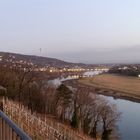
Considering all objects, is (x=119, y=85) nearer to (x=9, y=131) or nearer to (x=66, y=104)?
(x=66, y=104)

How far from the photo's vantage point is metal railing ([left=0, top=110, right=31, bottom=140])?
8.95ft

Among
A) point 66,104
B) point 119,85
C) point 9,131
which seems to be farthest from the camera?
point 119,85

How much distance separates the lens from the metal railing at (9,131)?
2.73m

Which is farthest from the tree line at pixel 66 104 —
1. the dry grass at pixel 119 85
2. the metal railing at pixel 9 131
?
the dry grass at pixel 119 85

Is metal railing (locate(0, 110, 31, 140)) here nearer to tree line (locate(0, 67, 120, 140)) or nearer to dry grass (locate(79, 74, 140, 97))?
tree line (locate(0, 67, 120, 140))

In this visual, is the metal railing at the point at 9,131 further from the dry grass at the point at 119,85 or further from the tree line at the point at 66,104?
the dry grass at the point at 119,85

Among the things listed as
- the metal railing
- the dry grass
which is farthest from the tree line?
the dry grass

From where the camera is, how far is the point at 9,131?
3193mm

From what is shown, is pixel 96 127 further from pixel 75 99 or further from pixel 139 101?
pixel 139 101

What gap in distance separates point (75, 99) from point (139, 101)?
29555 millimetres

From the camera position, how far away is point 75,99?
157 feet

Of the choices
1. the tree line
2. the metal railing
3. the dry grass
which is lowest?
the dry grass

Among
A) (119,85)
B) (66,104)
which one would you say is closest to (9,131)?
(66,104)

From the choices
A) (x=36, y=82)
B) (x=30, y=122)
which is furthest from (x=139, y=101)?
(x=30, y=122)
